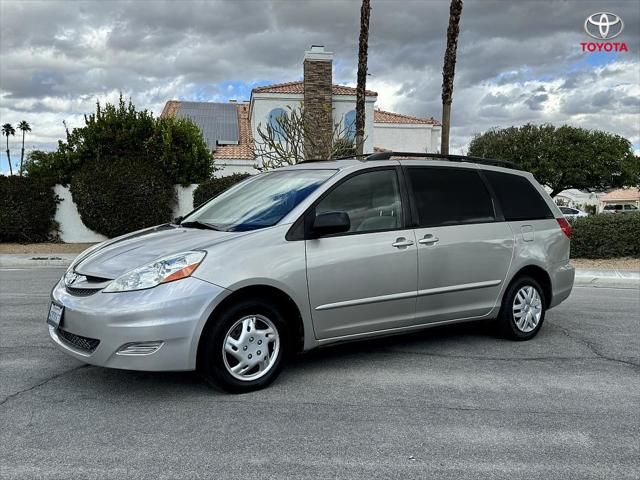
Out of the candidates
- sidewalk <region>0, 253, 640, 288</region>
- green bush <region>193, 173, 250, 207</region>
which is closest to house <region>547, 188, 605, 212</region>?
green bush <region>193, 173, 250, 207</region>

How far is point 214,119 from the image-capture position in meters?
40.3

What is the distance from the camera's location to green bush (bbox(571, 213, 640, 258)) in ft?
47.8

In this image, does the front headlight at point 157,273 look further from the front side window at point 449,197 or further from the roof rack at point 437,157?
the front side window at point 449,197

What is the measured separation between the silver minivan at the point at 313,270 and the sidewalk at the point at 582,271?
20.6ft

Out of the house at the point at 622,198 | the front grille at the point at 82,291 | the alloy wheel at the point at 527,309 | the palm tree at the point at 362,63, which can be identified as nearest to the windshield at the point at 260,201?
the front grille at the point at 82,291

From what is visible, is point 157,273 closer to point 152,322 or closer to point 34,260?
point 152,322

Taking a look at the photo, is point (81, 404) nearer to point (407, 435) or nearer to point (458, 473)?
point (407, 435)

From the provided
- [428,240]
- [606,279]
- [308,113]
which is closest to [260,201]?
[428,240]

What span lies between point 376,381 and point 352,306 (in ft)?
2.07

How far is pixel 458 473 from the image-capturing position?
134 inches

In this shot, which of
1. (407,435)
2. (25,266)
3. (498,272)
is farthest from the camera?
(25,266)

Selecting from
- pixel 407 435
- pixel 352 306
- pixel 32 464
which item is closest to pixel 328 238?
pixel 352 306

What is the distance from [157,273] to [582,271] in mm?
10931

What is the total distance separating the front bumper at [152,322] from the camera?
13.8ft
